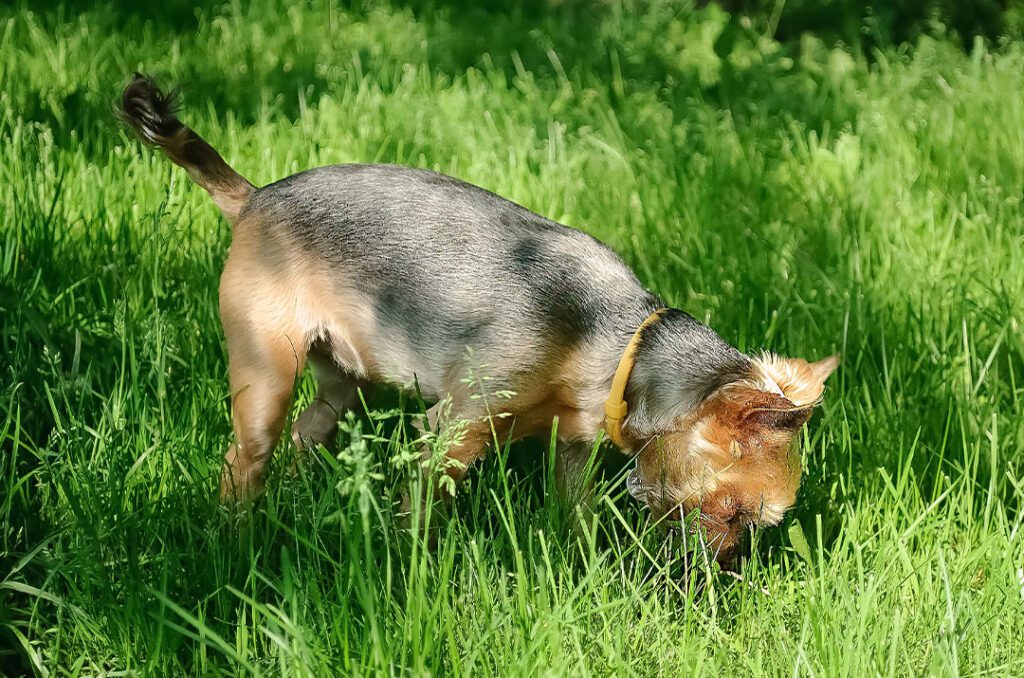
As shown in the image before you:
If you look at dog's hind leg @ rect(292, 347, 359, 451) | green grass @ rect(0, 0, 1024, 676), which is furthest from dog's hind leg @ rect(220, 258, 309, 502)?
dog's hind leg @ rect(292, 347, 359, 451)

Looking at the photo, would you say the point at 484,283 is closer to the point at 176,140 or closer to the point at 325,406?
the point at 325,406

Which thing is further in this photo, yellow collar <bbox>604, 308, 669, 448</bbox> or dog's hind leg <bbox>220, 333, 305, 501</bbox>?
dog's hind leg <bbox>220, 333, 305, 501</bbox>

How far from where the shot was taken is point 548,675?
2398 millimetres

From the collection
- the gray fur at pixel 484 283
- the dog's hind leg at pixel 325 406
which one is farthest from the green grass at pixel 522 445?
the gray fur at pixel 484 283

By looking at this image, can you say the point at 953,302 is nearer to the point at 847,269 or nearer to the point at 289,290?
the point at 847,269

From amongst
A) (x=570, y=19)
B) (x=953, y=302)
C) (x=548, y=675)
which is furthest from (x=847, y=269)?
(x=570, y=19)

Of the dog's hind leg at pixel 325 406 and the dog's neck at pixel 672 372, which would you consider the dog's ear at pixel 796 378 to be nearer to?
the dog's neck at pixel 672 372

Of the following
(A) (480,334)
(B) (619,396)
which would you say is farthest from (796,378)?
(A) (480,334)

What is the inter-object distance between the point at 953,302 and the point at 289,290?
2473 millimetres

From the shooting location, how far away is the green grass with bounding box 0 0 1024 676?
2.76 m

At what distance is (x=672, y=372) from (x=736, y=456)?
1.11 ft

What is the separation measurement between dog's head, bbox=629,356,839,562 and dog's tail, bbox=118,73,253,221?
1.66 meters

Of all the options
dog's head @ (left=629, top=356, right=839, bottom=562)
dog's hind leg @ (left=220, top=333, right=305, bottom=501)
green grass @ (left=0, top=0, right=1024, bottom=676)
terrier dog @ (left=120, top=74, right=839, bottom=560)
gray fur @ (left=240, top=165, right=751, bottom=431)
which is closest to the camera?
green grass @ (left=0, top=0, right=1024, bottom=676)

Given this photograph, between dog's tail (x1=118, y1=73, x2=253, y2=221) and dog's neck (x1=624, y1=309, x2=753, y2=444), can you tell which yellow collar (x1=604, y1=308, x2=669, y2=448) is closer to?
dog's neck (x1=624, y1=309, x2=753, y2=444)
